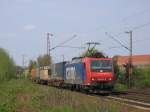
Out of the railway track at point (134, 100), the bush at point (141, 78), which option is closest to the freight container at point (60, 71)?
the bush at point (141, 78)

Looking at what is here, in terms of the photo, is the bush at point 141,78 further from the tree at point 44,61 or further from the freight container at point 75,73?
the tree at point 44,61

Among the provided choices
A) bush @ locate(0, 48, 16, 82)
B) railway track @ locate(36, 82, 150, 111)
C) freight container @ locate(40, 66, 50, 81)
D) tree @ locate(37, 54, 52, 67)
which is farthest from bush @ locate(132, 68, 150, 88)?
tree @ locate(37, 54, 52, 67)

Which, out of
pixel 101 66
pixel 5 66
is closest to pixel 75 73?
pixel 101 66

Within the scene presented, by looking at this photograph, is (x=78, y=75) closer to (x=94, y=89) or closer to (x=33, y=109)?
(x=94, y=89)

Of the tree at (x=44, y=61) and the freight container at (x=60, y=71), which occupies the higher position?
the tree at (x=44, y=61)

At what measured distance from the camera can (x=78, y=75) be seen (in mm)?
33875

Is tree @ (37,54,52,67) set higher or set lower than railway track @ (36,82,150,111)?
higher

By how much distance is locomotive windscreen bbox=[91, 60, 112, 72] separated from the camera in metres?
31.2

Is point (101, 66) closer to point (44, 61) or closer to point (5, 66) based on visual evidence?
point (5, 66)

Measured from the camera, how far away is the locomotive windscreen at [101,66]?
1227 inches

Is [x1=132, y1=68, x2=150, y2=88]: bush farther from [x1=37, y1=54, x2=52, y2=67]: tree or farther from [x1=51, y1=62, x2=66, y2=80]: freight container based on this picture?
[x1=37, y1=54, x2=52, y2=67]: tree

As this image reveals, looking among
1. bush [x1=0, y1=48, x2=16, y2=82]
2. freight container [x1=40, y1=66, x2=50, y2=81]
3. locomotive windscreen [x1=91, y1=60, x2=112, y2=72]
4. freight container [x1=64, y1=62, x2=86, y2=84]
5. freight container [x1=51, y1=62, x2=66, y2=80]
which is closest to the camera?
locomotive windscreen [x1=91, y1=60, x2=112, y2=72]

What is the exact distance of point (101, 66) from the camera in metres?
31.3

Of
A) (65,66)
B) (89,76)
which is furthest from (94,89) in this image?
(65,66)
